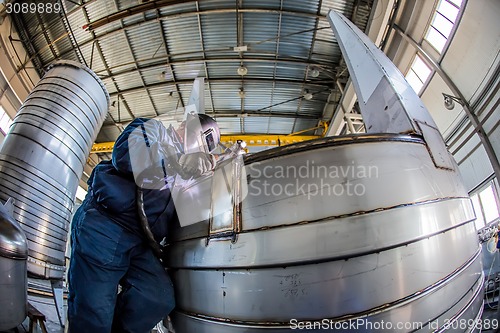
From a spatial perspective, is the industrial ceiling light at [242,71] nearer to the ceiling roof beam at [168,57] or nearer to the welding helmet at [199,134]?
the ceiling roof beam at [168,57]

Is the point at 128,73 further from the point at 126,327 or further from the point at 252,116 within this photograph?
the point at 126,327

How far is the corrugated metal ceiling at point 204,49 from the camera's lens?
6.43 metres

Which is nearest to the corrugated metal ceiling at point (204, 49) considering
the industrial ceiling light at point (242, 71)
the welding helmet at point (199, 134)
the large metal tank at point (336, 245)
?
the industrial ceiling light at point (242, 71)

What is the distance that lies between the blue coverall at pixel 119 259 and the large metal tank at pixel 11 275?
0.44m

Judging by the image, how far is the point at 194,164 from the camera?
1.67 m

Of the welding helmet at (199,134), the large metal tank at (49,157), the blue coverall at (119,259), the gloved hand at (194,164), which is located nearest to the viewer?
the blue coverall at (119,259)

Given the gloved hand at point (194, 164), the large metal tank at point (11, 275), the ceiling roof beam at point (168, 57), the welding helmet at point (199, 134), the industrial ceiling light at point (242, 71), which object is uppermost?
the ceiling roof beam at point (168, 57)

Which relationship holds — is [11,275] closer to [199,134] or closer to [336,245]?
[199,134]

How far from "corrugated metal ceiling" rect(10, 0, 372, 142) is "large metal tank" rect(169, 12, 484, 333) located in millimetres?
6043

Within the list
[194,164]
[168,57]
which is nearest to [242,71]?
[168,57]

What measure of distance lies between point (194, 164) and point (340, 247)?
922 mm

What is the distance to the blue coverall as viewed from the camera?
5.03 feet

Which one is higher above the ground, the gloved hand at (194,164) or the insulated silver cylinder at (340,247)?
the gloved hand at (194,164)

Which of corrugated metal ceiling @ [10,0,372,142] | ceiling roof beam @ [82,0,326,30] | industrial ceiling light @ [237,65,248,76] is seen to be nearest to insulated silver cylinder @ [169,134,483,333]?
ceiling roof beam @ [82,0,326,30]
